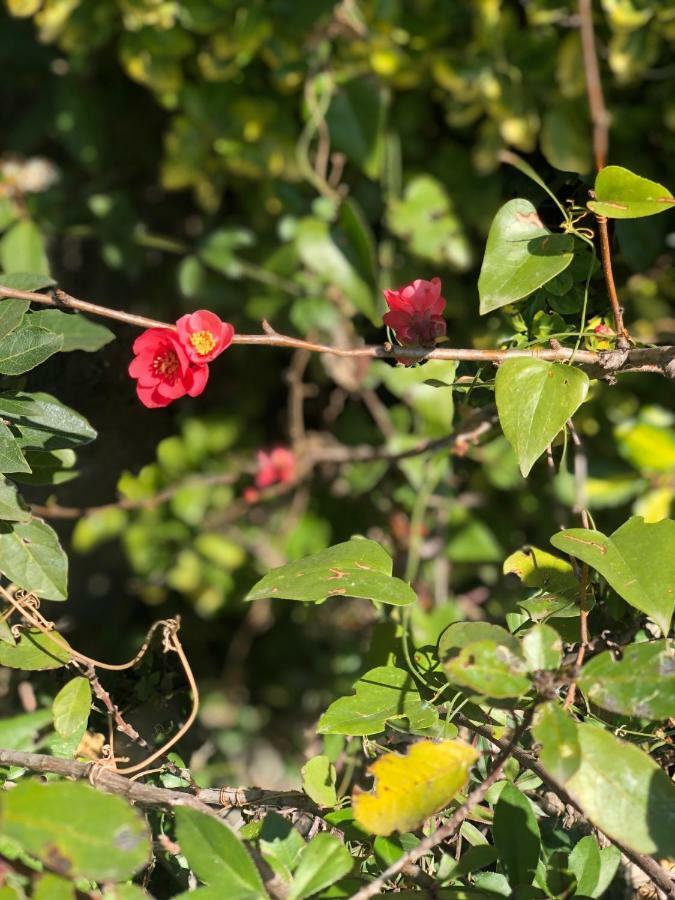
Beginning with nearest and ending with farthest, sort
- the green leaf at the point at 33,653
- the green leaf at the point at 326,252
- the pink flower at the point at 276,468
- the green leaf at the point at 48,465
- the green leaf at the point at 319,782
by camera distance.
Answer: the green leaf at the point at 319,782, the green leaf at the point at 33,653, the green leaf at the point at 48,465, the green leaf at the point at 326,252, the pink flower at the point at 276,468

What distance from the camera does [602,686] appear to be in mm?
643

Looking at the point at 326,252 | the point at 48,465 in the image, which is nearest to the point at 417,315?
the point at 48,465

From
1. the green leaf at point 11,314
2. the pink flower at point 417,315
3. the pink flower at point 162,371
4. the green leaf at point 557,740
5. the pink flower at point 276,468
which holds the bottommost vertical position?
the pink flower at point 276,468

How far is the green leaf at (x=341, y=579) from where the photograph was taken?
761mm

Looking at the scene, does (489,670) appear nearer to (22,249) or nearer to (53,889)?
(53,889)

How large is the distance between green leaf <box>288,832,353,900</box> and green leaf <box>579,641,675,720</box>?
0.67 feet

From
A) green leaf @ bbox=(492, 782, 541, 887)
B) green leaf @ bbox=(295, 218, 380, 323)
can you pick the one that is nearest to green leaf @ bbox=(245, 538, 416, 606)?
green leaf @ bbox=(492, 782, 541, 887)

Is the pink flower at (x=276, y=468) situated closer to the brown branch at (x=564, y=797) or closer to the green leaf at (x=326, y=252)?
the green leaf at (x=326, y=252)

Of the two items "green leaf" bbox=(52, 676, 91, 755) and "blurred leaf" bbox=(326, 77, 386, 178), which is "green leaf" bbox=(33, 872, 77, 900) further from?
"blurred leaf" bbox=(326, 77, 386, 178)

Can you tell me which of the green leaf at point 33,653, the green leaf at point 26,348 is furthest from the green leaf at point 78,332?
the green leaf at point 33,653

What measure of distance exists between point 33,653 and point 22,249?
0.96 metres

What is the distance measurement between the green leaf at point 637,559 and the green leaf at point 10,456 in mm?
445

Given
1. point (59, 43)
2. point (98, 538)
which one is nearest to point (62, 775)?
point (98, 538)

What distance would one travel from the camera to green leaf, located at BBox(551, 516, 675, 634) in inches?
27.7
